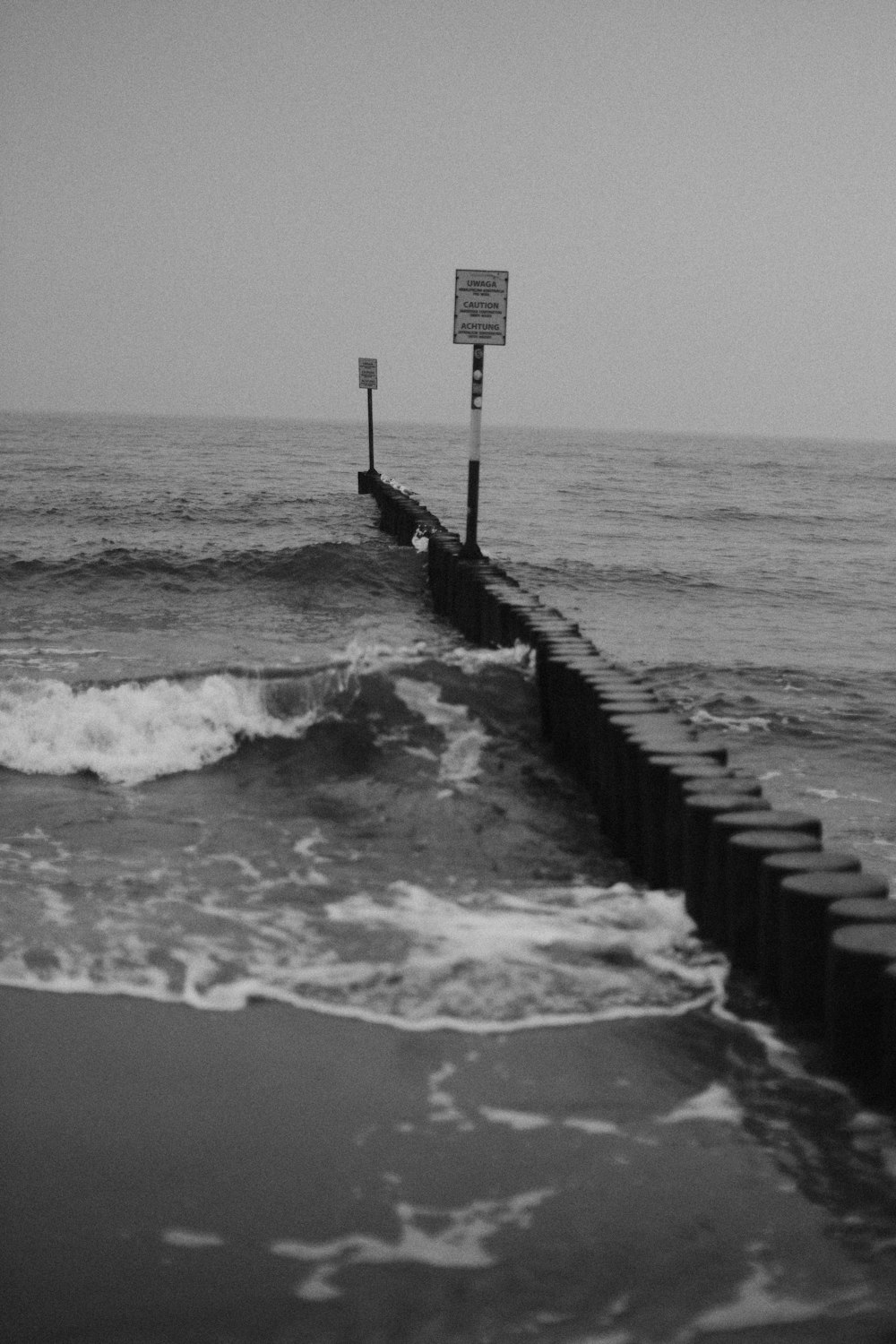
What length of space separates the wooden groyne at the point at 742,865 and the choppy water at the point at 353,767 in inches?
9.7

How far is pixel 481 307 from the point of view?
13.4m

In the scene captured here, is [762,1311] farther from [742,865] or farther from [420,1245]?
[742,865]

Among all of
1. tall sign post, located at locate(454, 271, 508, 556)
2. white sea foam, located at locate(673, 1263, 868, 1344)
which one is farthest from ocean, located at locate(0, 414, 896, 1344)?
tall sign post, located at locate(454, 271, 508, 556)

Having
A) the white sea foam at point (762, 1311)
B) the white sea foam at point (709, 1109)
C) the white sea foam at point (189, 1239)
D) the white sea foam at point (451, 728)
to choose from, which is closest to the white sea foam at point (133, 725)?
the white sea foam at point (451, 728)

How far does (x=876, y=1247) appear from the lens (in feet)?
11.1

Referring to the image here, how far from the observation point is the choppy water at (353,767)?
17.3ft

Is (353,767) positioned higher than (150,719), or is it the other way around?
(150,719)

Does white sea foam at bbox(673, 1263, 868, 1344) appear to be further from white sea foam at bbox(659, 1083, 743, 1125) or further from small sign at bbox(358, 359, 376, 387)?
small sign at bbox(358, 359, 376, 387)

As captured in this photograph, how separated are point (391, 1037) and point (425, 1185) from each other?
940 mm

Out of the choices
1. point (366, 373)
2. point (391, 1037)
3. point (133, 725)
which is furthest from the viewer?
point (366, 373)

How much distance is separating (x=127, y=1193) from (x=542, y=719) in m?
6.04

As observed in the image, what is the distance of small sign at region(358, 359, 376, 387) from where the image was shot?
92.0 feet

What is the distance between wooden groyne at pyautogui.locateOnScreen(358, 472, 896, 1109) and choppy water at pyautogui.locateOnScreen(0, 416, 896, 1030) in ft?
0.81

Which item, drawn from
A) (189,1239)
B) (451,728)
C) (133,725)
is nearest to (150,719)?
(133,725)
